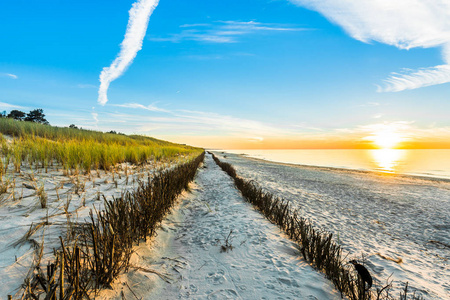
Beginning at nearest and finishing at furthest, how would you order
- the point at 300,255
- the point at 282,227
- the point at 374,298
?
the point at 374,298
the point at 300,255
the point at 282,227

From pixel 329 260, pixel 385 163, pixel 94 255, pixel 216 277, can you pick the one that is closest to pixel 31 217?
pixel 94 255

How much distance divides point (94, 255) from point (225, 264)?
1.50 metres

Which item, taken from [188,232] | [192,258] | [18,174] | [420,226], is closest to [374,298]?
[192,258]

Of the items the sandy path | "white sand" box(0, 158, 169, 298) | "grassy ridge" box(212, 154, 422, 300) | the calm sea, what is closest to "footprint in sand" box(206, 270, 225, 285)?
the sandy path

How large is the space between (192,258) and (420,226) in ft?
20.4

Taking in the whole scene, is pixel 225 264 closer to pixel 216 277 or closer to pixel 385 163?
pixel 216 277

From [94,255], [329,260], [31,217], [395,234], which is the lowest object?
[395,234]

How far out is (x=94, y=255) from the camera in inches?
60.9

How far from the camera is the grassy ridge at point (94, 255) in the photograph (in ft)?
4.01

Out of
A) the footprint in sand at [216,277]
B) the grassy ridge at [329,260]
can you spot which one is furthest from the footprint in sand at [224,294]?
the grassy ridge at [329,260]

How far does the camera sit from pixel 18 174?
12.8ft

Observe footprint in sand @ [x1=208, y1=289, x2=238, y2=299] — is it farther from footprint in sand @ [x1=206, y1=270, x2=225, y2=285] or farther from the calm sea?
the calm sea

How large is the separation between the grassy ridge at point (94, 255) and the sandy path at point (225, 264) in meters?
0.23

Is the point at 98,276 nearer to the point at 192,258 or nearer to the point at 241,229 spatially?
the point at 192,258
